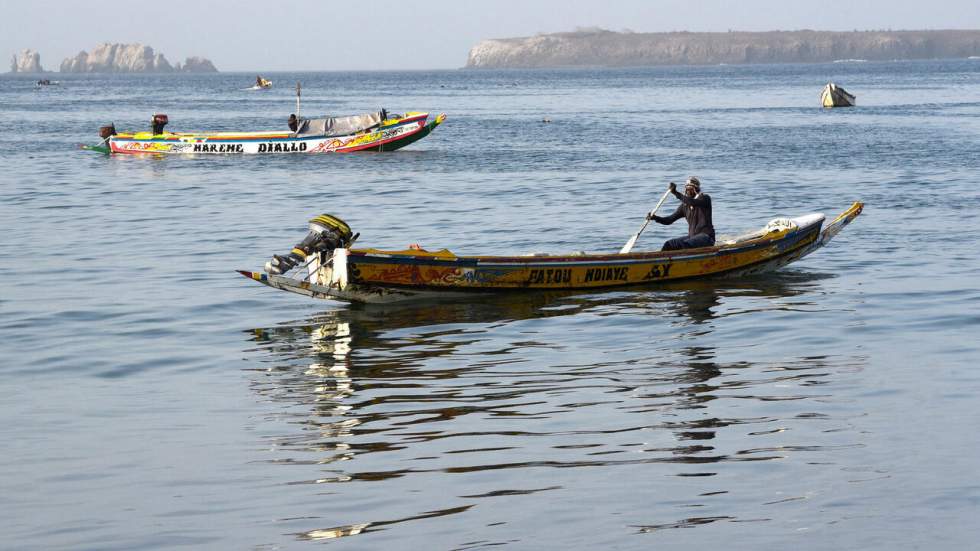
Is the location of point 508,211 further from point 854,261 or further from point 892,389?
point 892,389

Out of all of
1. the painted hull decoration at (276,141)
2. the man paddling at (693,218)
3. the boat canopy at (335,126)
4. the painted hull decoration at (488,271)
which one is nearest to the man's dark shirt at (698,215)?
the man paddling at (693,218)

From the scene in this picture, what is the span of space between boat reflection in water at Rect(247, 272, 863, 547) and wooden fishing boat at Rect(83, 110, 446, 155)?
2972 centimetres

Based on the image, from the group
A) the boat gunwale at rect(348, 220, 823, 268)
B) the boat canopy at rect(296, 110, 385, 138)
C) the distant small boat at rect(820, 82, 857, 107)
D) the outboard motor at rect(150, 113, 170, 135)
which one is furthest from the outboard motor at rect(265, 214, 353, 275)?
the distant small boat at rect(820, 82, 857, 107)

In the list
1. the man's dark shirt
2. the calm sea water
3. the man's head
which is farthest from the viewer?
the man's dark shirt

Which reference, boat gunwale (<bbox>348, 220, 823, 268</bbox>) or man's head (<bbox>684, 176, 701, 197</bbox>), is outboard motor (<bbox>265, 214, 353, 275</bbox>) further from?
man's head (<bbox>684, 176, 701, 197</bbox>)

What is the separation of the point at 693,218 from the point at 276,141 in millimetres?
28938

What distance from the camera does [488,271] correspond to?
17281 mm

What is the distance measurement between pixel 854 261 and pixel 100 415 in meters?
14.1

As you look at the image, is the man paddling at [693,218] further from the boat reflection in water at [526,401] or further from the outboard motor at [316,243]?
the outboard motor at [316,243]

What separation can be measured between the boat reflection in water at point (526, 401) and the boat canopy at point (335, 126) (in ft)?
99.2

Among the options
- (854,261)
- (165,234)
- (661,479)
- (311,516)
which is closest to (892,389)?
(661,479)

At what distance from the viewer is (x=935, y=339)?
47.6 ft

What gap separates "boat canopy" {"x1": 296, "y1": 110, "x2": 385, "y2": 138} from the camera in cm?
4653

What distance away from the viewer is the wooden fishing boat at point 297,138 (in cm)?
4584
